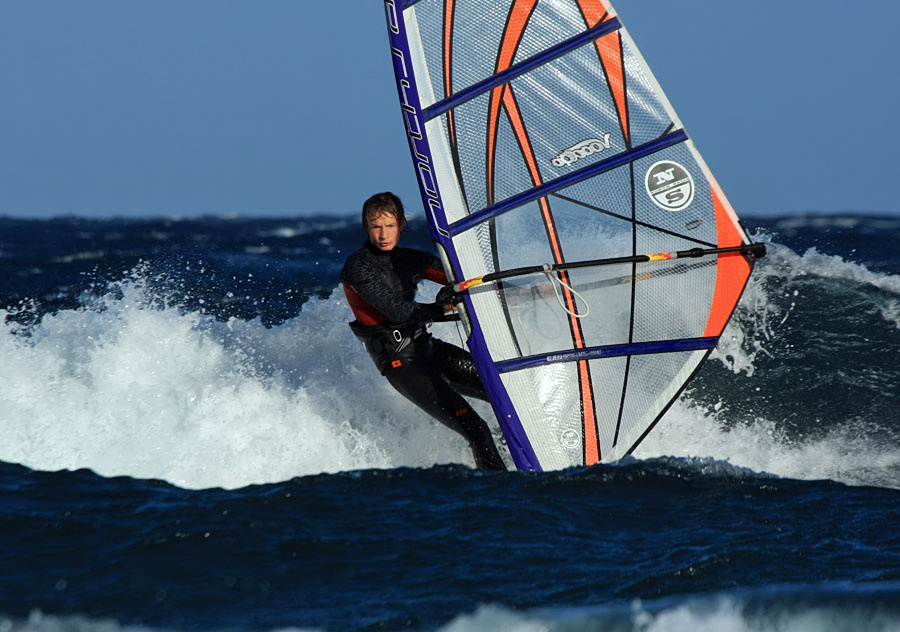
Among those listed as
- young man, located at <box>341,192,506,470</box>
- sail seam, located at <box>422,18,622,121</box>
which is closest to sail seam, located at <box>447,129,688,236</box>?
young man, located at <box>341,192,506,470</box>

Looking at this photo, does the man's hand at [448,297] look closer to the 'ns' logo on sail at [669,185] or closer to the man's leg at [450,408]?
the man's leg at [450,408]

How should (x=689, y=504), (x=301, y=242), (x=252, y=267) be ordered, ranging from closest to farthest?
1. (x=689, y=504)
2. (x=252, y=267)
3. (x=301, y=242)

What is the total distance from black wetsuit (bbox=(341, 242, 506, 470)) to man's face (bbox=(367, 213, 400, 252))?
56mm

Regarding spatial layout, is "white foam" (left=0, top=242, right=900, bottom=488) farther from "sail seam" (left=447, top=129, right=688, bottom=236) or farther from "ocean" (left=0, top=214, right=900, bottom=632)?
"sail seam" (left=447, top=129, right=688, bottom=236)

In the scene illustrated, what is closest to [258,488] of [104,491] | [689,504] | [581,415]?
[104,491]

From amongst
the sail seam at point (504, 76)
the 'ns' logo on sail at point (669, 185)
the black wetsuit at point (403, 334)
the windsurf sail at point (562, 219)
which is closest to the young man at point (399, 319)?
the black wetsuit at point (403, 334)

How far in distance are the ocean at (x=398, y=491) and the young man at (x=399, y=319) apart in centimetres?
25

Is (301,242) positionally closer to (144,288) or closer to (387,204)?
(144,288)

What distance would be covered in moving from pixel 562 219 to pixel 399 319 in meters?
1.00

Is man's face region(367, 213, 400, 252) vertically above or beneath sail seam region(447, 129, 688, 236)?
beneath

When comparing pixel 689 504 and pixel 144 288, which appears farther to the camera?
pixel 144 288

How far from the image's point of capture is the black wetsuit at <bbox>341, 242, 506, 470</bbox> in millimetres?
4262

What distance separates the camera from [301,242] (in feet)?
45.5

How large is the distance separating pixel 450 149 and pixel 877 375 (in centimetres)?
321
